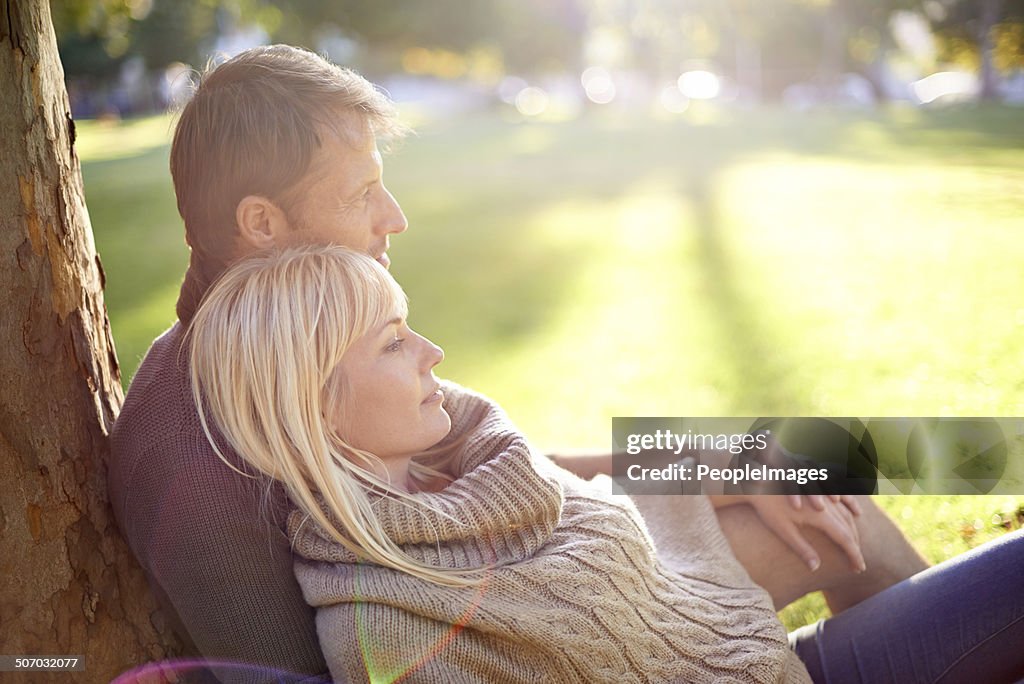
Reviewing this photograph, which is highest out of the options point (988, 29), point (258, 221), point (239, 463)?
point (988, 29)

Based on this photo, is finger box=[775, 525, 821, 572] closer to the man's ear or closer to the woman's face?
the woman's face

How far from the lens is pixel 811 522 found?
191cm

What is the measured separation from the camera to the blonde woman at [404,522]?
1.42m

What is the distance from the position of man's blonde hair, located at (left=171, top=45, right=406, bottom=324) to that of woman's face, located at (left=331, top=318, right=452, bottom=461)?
40 centimetres

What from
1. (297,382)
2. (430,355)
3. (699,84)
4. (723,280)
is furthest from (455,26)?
(297,382)

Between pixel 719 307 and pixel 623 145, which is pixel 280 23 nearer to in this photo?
pixel 623 145

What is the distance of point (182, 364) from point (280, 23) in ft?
49.9

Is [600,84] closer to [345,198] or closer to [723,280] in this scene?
[723,280]

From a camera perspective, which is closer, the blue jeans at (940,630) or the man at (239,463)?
the man at (239,463)

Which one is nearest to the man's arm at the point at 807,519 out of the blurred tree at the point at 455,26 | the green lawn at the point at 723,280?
the green lawn at the point at 723,280

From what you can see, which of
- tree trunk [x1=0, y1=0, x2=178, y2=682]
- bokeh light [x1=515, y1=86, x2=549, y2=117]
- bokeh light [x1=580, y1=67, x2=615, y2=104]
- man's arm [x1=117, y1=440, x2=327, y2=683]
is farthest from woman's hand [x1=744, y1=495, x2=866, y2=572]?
bokeh light [x1=580, y1=67, x2=615, y2=104]

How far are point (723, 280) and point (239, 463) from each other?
17.3 feet

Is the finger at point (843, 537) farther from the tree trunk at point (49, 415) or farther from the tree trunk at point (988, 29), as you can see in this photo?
the tree trunk at point (988, 29)

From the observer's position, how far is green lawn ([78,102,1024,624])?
4203 millimetres
